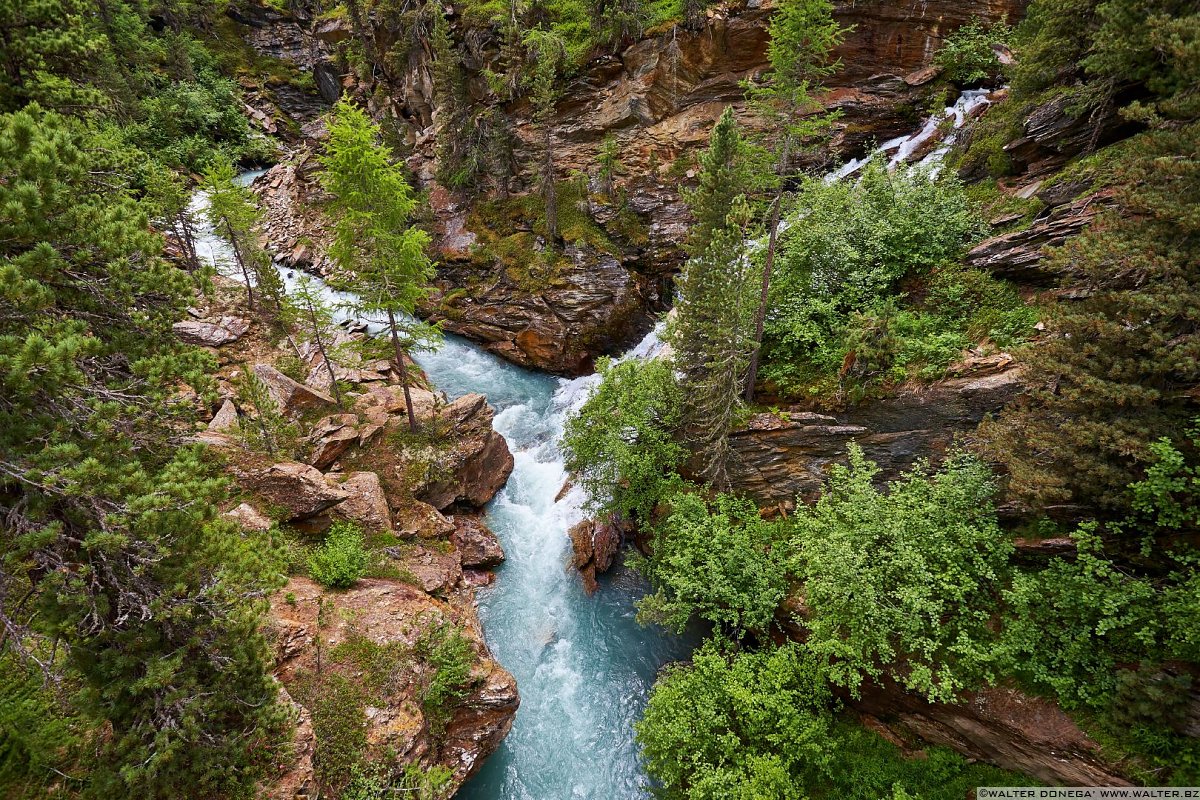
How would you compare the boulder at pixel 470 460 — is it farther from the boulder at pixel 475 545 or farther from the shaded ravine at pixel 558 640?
the boulder at pixel 475 545

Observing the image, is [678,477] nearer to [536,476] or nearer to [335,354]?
[536,476]

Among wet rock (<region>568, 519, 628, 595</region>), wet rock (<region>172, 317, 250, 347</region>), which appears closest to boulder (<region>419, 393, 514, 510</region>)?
wet rock (<region>568, 519, 628, 595</region>)

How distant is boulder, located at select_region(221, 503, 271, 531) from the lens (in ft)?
46.0

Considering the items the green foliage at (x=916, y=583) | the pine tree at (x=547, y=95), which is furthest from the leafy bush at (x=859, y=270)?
the pine tree at (x=547, y=95)

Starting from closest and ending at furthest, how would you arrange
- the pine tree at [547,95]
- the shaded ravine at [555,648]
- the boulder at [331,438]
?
the shaded ravine at [555,648], the boulder at [331,438], the pine tree at [547,95]

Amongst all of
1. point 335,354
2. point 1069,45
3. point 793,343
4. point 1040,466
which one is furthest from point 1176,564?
point 335,354

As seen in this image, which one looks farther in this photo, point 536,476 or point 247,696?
point 536,476

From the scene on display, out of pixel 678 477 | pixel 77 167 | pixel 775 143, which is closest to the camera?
pixel 77 167

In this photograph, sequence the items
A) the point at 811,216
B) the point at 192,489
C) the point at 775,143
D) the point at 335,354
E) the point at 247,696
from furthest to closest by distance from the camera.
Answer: the point at 335,354, the point at 811,216, the point at 775,143, the point at 247,696, the point at 192,489

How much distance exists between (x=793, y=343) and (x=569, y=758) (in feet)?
51.8

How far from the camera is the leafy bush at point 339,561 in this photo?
1426cm

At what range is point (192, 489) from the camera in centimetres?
721

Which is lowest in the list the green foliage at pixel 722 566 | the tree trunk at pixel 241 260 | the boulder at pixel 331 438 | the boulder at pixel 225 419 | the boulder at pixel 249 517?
the green foliage at pixel 722 566

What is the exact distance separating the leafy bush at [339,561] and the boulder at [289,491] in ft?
3.30
